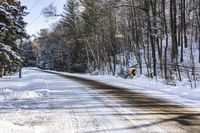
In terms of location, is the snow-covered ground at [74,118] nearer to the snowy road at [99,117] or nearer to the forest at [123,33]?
the snowy road at [99,117]

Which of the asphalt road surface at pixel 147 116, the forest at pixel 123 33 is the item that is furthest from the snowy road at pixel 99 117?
the forest at pixel 123 33

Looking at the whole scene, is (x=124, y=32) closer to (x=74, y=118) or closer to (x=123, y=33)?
(x=123, y=33)

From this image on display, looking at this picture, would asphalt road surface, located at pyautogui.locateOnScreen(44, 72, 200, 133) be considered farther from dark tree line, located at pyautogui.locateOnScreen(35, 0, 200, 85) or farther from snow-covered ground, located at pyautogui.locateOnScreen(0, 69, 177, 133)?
dark tree line, located at pyautogui.locateOnScreen(35, 0, 200, 85)

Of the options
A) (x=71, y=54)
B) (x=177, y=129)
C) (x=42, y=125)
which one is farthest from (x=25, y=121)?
(x=71, y=54)

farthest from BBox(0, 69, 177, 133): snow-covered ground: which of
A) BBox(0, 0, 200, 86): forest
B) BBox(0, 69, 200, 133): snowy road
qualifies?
BBox(0, 0, 200, 86): forest

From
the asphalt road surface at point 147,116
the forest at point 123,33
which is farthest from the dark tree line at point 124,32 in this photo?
the asphalt road surface at point 147,116

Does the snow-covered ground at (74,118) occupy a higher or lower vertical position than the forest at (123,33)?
lower

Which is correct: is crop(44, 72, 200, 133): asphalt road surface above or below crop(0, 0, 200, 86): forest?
below

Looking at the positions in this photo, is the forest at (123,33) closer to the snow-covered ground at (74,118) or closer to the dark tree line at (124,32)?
the dark tree line at (124,32)

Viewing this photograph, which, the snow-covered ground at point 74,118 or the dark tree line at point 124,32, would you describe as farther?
the dark tree line at point 124,32

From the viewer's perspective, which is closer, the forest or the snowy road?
the snowy road

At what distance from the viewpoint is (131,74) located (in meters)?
27.0

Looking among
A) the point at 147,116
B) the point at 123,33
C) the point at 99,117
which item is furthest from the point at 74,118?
the point at 123,33

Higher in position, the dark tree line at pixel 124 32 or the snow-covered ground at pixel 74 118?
the dark tree line at pixel 124 32
